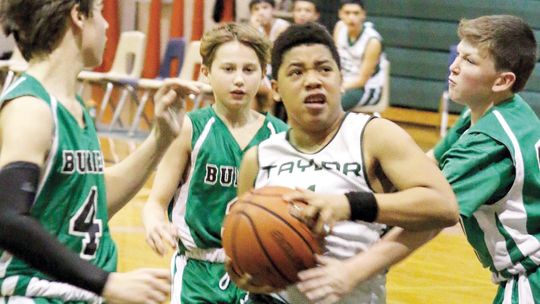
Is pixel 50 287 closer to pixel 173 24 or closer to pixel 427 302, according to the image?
pixel 427 302

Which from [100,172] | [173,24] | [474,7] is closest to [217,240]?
[100,172]

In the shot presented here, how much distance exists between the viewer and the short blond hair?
4.73m

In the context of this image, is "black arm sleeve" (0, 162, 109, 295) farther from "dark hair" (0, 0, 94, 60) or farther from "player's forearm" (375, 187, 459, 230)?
"player's forearm" (375, 187, 459, 230)

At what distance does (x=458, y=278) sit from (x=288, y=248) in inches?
187

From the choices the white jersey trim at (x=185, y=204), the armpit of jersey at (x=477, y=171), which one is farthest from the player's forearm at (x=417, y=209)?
the white jersey trim at (x=185, y=204)

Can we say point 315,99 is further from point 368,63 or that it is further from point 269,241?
point 368,63

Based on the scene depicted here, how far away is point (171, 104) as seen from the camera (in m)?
3.16

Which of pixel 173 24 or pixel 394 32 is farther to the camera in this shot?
pixel 173 24

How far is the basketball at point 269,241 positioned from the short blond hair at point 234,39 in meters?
1.74

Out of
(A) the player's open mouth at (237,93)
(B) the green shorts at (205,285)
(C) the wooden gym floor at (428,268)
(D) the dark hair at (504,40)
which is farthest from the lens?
(C) the wooden gym floor at (428,268)

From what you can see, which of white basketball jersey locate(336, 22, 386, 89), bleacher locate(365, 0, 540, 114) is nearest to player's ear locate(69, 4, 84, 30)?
white basketball jersey locate(336, 22, 386, 89)

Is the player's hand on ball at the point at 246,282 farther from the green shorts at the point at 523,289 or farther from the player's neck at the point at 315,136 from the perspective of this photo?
the green shorts at the point at 523,289

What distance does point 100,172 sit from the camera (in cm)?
303

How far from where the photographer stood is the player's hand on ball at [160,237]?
372 centimetres
